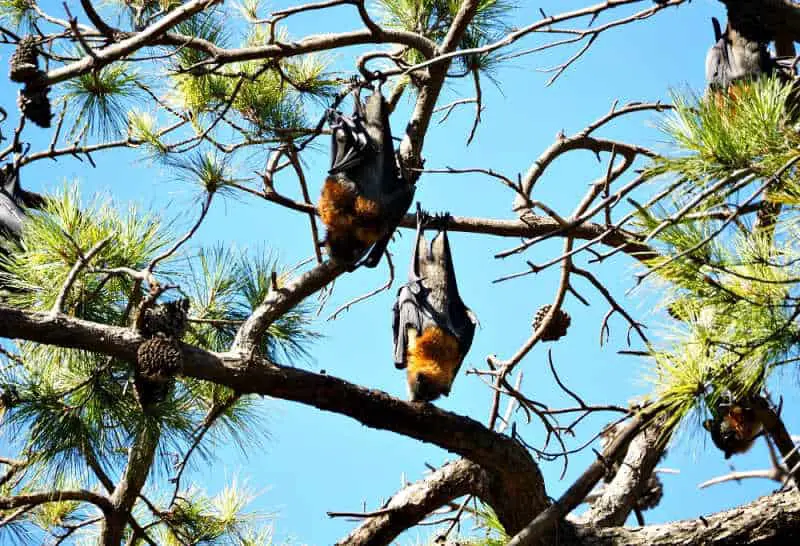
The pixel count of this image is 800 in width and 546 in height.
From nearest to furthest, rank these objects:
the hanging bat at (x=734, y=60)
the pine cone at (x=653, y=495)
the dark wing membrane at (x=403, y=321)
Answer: the hanging bat at (x=734, y=60), the dark wing membrane at (x=403, y=321), the pine cone at (x=653, y=495)

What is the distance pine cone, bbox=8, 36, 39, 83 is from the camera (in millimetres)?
3926

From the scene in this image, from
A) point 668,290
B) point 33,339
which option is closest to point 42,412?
point 33,339

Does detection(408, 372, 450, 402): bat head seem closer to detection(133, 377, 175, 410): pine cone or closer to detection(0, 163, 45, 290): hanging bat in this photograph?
detection(133, 377, 175, 410): pine cone

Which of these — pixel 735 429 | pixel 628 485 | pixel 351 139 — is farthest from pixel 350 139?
pixel 735 429

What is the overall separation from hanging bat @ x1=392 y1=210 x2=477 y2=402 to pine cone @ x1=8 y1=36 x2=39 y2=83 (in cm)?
221

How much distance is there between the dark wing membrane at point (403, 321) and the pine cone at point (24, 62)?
229 cm

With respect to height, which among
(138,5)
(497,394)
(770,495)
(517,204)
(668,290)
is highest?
(138,5)

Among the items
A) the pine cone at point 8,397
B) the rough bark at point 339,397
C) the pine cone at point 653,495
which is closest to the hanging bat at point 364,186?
the rough bark at point 339,397

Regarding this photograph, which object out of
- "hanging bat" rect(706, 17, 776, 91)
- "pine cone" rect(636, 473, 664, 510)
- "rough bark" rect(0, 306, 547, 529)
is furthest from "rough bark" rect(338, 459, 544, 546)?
"hanging bat" rect(706, 17, 776, 91)

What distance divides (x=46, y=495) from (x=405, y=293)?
2.08 metres

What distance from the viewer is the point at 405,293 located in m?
5.56

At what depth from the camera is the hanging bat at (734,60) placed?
16.6 ft

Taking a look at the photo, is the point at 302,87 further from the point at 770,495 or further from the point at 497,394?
the point at 770,495

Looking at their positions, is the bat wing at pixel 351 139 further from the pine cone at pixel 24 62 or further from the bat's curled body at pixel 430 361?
the pine cone at pixel 24 62
